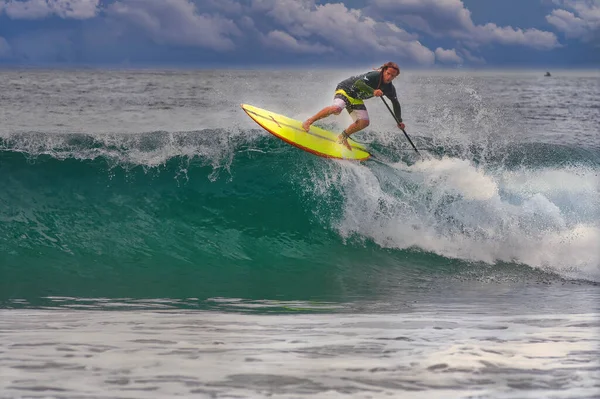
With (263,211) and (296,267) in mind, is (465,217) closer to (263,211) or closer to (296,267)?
(296,267)

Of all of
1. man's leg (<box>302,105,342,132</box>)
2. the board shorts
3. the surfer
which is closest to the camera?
the surfer

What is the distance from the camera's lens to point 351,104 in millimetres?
8422

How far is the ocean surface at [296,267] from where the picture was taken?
11.4 feet

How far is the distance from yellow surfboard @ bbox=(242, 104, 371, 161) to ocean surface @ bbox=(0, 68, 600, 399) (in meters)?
0.19

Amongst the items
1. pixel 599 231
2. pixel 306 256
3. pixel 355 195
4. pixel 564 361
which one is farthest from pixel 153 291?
pixel 599 231

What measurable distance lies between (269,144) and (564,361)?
675 centimetres

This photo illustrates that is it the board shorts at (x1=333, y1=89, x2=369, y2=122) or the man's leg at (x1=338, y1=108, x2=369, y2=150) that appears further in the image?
the man's leg at (x1=338, y1=108, x2=369, y2=150)

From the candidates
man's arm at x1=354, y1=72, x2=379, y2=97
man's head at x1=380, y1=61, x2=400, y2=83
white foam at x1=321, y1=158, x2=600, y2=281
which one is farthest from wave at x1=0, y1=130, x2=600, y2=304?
man's head at x1=380, y1=61, x2=400, y2=83

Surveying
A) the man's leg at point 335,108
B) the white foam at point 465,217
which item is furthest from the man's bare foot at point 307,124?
the white foam at point 465,217

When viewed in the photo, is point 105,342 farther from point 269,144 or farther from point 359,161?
point 269,144

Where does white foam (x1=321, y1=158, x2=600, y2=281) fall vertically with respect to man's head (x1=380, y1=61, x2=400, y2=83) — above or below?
below

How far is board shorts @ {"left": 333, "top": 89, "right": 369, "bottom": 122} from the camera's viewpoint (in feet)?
27.4

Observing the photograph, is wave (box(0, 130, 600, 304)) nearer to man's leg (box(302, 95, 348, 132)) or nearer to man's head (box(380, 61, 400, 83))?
man's leg (box(302, 95, 348, 132))

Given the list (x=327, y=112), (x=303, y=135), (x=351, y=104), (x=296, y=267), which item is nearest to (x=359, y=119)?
(x=351, y=104)
